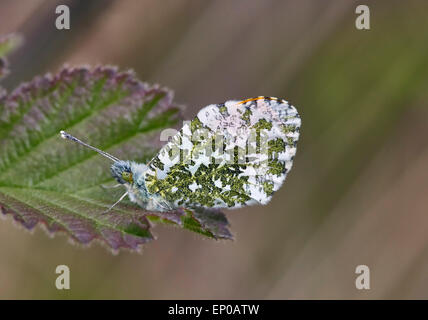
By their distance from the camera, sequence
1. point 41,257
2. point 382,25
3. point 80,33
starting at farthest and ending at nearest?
point 382,25 → point 41,257 → point 80,33

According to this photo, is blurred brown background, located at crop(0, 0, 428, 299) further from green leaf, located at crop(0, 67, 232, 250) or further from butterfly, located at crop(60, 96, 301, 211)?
butterfly, located at crop(60, 96, 301, 211)

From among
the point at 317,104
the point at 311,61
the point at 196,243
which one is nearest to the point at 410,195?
the point at 317,104

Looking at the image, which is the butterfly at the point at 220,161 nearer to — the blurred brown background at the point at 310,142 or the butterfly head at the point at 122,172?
the butterfly head at the point at 122,172

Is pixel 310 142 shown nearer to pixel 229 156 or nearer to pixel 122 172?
pixel 229 156

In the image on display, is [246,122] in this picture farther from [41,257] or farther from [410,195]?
[410,195]

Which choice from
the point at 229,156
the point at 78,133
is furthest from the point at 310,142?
the point at 78,133

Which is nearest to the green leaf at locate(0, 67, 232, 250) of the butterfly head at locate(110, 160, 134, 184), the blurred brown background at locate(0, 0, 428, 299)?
the butterfly head at locate(110, 160, 134, 184)
